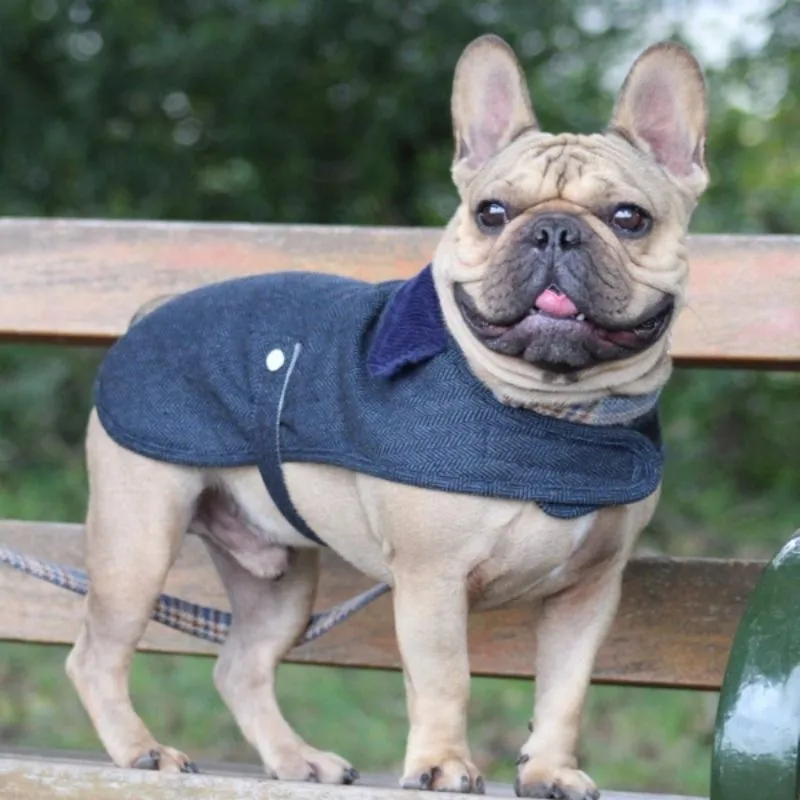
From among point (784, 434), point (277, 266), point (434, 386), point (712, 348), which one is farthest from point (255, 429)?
point (784, 434)

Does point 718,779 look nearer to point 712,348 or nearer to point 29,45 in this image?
point 712,348

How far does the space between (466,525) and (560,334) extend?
25cm

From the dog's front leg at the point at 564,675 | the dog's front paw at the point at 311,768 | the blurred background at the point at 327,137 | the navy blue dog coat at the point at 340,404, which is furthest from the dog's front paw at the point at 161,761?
the blurred background at the point at 327,137

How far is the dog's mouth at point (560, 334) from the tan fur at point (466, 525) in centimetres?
3

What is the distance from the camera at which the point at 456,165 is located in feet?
7.12

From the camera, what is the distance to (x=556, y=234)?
1876 mm

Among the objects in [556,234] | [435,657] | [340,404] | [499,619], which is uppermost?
[556,234]

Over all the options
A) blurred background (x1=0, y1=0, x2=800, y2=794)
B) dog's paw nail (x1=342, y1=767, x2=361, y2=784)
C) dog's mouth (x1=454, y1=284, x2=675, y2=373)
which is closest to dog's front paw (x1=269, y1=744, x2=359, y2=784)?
dog's paw nail (x1=342, y1=767, x2=361, y2=784)

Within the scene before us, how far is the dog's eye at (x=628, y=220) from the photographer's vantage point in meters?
1.96

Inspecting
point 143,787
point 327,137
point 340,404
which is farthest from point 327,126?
point 143,787

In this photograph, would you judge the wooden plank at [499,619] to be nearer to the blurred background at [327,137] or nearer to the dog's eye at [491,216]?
the dog's eye at [491,216]

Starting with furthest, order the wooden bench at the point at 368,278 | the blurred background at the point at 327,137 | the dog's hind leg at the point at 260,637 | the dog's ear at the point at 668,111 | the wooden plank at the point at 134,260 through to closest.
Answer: the blurred background at the point at 327,137 < the wooden plank at the point at 134,260 < the wooden bench at the point at 368,278 < the dog's hind leg at the point at 260,637 < the dog's ear at the point at 668,111

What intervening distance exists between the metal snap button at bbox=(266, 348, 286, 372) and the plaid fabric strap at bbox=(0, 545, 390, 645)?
39 centimetres

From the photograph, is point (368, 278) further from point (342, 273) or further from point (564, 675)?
point (564, 675)
